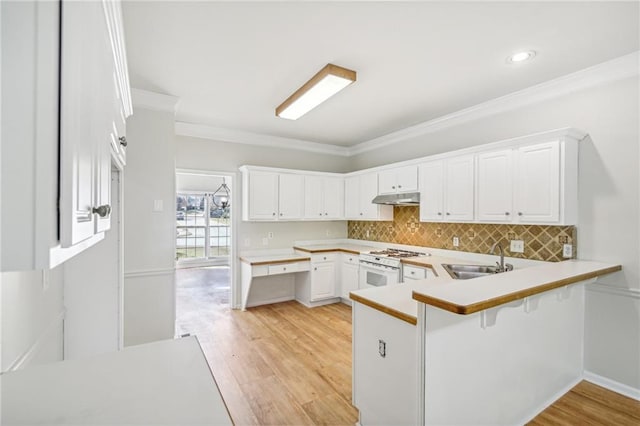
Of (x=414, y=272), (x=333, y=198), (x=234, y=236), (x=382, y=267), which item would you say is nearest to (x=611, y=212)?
(x=414, y=272)

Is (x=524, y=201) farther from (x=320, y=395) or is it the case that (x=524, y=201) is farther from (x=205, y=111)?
(x=205, y=111)

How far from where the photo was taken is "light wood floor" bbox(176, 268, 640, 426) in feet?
7.15

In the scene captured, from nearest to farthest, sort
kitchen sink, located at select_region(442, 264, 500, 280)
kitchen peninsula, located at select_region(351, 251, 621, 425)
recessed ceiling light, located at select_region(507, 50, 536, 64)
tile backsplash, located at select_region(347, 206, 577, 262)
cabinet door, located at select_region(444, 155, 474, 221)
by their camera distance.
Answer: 1. kitchen peninsula, located at select_region(351, 251, 621, 425)
2. recessed ceiling light, located at select_region(507, 50, 536, 64)
3. tile backsplash, located at select_region(347, 206, 577, 262)
4. kitchen sink, located at select_region(442, 264, 500, 280)
5. cabinet door, located at select_region(444, 155, 474, 221)

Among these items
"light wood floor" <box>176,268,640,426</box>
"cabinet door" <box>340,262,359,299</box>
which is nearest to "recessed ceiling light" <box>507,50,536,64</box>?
"light wood floor" <box>176,268,640,426</box>

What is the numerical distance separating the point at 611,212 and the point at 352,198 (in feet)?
10.4

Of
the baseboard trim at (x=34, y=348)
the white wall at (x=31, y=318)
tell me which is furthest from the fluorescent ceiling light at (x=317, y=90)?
the baseboard trim at (x=34, y=348)

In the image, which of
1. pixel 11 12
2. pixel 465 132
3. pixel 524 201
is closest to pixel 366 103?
pixel 465 132

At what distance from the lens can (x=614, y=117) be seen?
8.34 ft

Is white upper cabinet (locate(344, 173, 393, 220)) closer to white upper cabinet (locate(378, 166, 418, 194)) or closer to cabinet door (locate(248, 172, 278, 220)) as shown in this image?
white upper cabinet (locate(378, 166, 418, 194))

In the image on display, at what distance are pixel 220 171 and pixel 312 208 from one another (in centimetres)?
153

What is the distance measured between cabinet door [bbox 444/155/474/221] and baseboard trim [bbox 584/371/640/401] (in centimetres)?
167

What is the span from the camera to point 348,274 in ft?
15.3

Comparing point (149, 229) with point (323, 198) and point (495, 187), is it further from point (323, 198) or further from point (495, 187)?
point (495, 187)

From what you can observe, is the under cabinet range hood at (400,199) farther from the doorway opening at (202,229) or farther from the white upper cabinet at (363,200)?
the doorway opening at (202,229)
